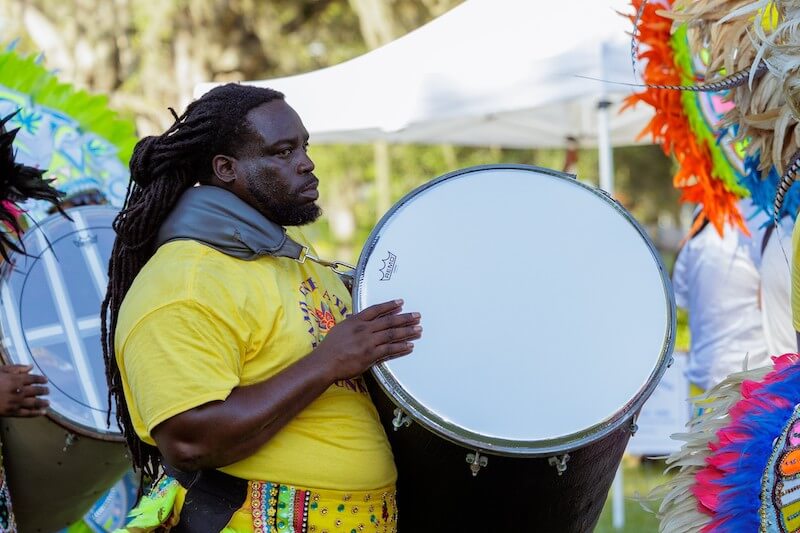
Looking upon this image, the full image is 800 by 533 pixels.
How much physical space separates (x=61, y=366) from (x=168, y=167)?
1.05 m

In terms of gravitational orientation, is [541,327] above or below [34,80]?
below

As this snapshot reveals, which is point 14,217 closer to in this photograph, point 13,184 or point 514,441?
point 13,184

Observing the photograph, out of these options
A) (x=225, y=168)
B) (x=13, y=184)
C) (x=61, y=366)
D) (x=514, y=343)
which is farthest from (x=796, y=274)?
(x=61, y=366)

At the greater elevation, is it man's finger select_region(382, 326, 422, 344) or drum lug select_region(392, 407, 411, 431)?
man's finger select_region(382, 326, 422, 344)

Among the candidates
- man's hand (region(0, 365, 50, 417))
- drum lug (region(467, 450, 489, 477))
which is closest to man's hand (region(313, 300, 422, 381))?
drum lug (region(467, 450, 489, 477))

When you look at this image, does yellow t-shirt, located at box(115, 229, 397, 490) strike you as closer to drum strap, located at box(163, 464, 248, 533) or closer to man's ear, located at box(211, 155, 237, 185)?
drum strap, located at box(163, 464, 248, 533)

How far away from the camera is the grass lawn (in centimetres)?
558

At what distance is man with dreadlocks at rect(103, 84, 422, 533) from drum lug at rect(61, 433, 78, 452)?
783 mm

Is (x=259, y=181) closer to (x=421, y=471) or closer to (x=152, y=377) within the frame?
(x=152, y=377)

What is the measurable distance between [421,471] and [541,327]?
0.39 meters

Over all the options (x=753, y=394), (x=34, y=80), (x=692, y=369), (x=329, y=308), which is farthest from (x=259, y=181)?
(x=692, y=369)

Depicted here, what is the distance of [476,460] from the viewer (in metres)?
1.99

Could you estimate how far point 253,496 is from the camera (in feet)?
6.86

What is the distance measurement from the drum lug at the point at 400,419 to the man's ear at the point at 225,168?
622 mm
